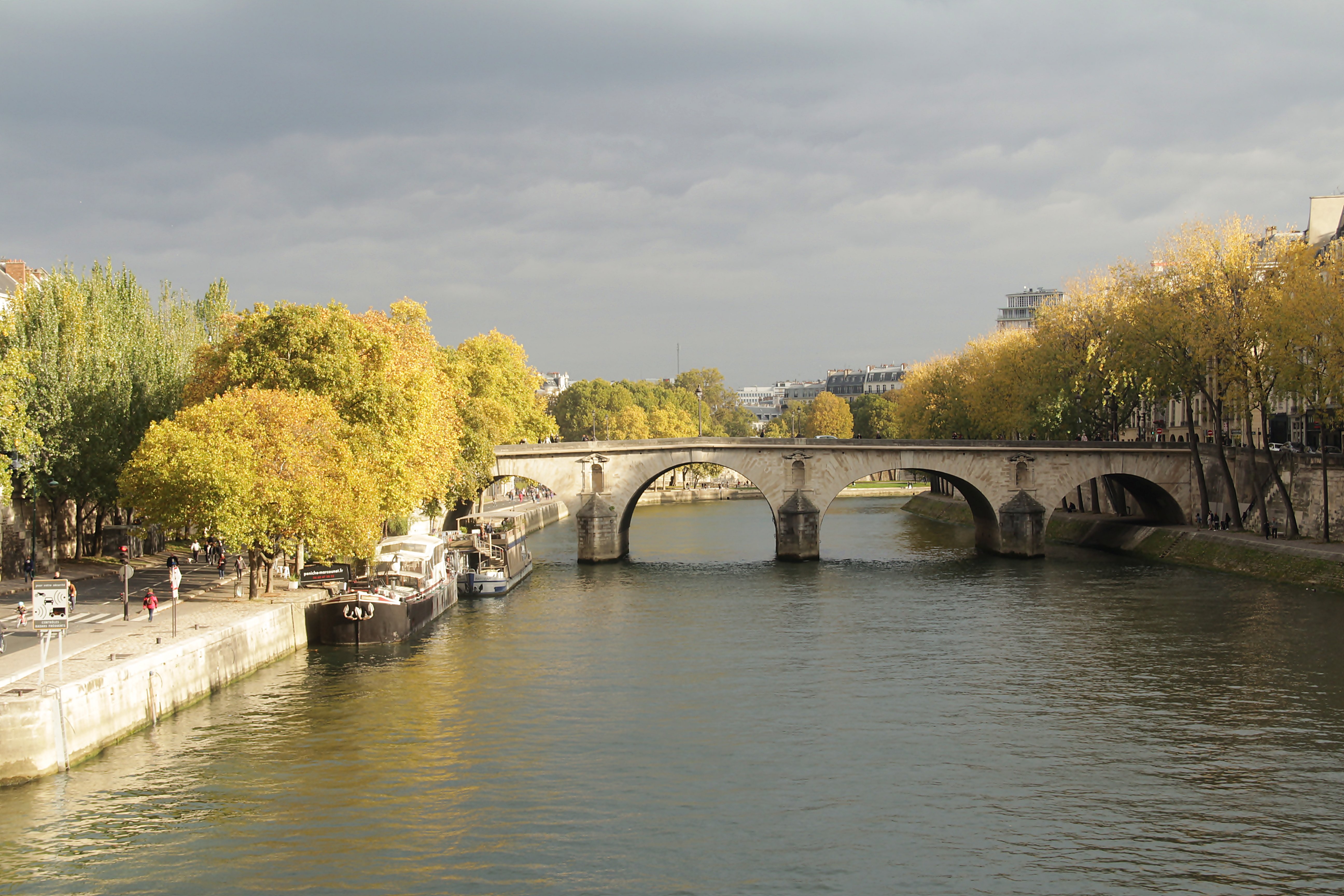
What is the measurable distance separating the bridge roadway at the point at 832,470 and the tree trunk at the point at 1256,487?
18.8ft

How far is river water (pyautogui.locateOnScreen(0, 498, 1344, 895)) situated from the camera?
20.9 meters

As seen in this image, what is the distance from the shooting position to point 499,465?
7100cm

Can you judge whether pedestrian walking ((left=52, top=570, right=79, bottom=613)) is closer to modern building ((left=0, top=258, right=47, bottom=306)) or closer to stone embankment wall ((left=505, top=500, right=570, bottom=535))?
modern building ((left=0, top=258, right=47, bottom=306))

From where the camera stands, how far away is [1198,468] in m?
69.1

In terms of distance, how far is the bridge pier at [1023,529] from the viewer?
232 ft

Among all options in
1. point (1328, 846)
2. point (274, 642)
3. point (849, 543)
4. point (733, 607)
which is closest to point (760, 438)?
point (849, 543)

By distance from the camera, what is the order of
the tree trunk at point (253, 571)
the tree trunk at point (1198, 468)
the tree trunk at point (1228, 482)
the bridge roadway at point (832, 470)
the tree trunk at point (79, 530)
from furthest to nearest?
the bridge roadway at point (832, 470), the tree trunk at point (1198, 468), the tree trunk at point (1228, 482), the tree trunk at point (79, 530), the tree trunk at point (253, 571)

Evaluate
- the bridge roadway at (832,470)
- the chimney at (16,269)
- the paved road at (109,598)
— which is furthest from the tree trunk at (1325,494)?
the chimney at (16,269)

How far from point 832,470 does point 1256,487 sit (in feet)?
77.2

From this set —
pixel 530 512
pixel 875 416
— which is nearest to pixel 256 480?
pixel 530 512

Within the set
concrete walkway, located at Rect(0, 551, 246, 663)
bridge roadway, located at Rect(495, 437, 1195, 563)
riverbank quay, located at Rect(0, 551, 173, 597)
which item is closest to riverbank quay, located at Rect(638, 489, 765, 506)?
bridge roadway, located at Rect(495, 437, 1195, 563)

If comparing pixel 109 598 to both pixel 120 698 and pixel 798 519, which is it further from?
pixel 798 519

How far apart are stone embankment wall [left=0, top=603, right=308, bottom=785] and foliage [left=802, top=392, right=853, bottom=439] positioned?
144 meters

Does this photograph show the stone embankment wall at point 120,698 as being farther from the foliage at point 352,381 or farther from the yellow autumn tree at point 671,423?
the yellow autumn tree at point 671,423
